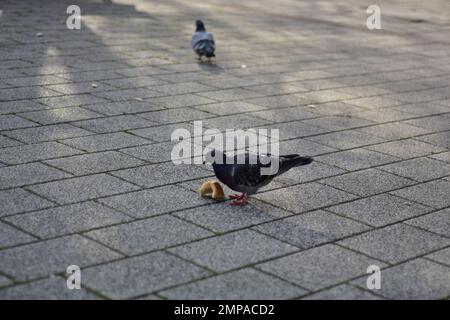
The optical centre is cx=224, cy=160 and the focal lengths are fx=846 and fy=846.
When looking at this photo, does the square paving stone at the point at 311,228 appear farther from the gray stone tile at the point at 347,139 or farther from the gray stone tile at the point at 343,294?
the gray stone tile at the point at 347,139

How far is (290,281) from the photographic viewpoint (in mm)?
4516

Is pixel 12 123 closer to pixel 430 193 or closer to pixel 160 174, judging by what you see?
pixel 160 174

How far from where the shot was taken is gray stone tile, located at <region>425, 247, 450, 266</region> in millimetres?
4957

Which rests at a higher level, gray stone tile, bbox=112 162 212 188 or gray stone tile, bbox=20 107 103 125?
gray stone tile, bbox=20 107 103 125

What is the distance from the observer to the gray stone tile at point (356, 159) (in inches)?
264

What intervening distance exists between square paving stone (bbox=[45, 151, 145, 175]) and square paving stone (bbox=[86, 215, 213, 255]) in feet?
3.59

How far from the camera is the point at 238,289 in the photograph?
4.37 meters

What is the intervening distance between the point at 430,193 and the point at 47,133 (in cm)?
316

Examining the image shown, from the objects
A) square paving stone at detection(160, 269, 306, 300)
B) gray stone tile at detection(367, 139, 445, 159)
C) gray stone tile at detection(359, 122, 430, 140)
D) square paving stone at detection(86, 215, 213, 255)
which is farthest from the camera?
gray stone tile at detection(359, 122, 430, 140)

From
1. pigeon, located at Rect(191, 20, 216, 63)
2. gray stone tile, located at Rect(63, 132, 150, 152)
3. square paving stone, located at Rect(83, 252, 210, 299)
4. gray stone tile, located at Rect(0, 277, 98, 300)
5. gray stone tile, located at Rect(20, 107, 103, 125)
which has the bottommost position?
square paving stone, located at Rect(83, 252, 210, 299)

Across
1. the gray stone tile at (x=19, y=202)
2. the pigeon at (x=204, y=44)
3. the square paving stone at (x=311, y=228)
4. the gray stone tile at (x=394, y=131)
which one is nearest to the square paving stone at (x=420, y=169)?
the gray stone tile at (x=394, y=131)

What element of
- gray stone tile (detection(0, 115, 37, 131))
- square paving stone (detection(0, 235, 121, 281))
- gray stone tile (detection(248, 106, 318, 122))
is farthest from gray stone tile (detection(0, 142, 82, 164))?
gray stone tile (detection(248, 106, 318, 122))

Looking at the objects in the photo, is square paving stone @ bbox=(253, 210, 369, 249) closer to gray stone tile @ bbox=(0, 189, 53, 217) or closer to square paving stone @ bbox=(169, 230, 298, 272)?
square paving stone @ bbox=(169, 230, 298, 272)
